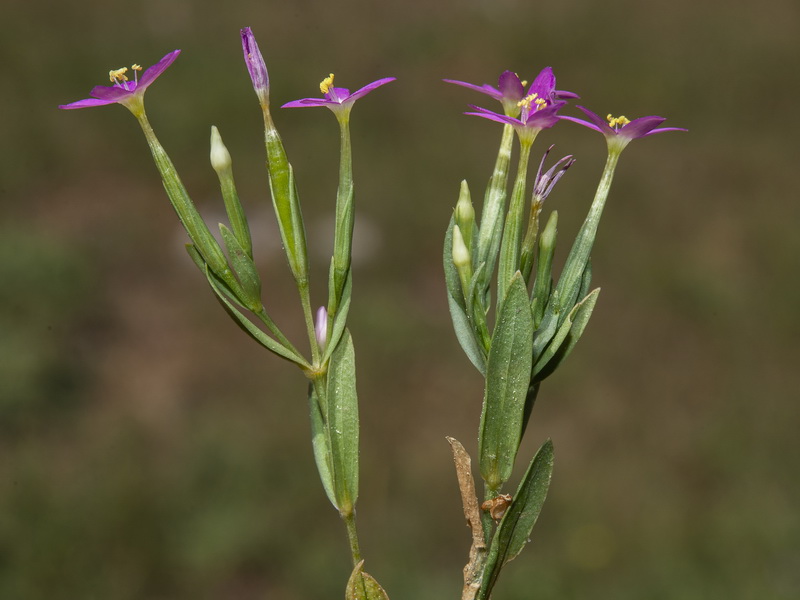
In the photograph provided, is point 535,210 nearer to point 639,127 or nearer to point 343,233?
point 639,127

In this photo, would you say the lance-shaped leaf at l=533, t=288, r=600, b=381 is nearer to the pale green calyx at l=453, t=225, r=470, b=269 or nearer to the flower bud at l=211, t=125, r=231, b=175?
the pale green calyx at l=453, t=225, r=470, b=269

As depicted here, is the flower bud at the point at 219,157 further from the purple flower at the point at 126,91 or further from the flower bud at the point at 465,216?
the flower bud at the point at 465,216

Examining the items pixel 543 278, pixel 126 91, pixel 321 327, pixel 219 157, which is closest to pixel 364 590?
pixel 321 327

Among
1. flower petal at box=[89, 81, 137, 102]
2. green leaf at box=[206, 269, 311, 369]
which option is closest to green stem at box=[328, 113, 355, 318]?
green leaf at box=[206, 269, 311, 369]

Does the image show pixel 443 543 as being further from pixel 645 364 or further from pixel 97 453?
pixel 645 364

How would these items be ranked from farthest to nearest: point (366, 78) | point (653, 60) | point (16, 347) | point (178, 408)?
point (653, 60), point (366, 78), point (178, 408), point (16, 347)

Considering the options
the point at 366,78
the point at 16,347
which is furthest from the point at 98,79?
the point at 16,347
